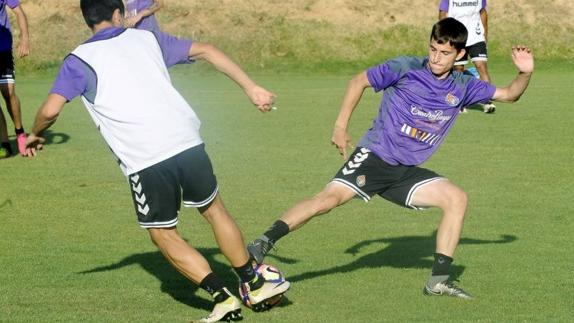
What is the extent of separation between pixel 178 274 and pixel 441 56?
7.86 feet

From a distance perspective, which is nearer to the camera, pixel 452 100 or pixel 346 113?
pixel 346 113

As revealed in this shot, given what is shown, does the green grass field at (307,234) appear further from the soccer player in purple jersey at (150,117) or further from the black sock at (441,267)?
the soccer player in purple jersey at (150,117)

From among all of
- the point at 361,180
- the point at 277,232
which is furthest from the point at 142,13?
the point at 277,232

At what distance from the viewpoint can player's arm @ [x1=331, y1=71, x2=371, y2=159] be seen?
285 inches

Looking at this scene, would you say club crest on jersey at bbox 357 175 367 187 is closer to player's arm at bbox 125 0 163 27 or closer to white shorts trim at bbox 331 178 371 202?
white shorts trim at bbox 331 178 371 202

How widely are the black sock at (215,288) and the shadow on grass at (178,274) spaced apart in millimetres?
467

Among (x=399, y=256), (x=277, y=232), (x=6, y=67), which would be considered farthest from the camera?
(x=6, y=67)

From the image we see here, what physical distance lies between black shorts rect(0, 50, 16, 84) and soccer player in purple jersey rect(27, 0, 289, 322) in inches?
308

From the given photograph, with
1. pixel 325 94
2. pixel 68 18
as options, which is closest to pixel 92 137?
pixel 325 94

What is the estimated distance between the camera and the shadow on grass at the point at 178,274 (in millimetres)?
7216

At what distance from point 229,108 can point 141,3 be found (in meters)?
3.72

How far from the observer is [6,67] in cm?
1423

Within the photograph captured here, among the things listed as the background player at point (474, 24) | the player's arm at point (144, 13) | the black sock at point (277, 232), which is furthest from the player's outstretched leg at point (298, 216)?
the background player at point (474, 24)

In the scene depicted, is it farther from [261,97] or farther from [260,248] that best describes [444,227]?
[261,97]
